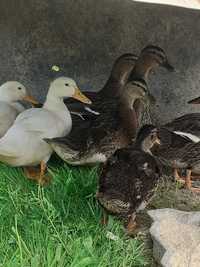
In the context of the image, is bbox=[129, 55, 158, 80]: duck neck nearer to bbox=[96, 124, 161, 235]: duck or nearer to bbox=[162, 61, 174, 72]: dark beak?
bbox=[162, 61, 174, 72]: dark beak

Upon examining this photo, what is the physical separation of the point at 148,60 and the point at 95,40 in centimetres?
71

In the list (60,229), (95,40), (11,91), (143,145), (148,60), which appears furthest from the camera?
(95,40)

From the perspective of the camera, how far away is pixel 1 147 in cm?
435

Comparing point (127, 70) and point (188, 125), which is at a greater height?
point (127, 70)

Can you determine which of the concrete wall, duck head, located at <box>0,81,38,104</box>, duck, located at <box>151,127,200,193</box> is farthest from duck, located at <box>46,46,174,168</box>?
duck head, located at <box>0,81,38,104</box>

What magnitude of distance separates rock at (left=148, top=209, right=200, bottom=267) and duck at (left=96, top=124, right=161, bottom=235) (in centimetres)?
14

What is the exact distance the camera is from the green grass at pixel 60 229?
3467 mm

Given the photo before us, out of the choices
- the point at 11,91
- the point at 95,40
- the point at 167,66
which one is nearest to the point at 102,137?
the point at 11,91

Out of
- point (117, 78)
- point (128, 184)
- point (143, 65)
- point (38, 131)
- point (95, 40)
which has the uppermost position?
point (95, 40)

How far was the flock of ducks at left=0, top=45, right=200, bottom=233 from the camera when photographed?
386 centimetres

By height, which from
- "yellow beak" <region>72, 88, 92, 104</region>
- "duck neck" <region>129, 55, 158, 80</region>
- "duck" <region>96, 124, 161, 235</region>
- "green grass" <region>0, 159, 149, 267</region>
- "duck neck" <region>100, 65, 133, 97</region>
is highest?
"duck neck" <region>129, 55, 158, 80</region>

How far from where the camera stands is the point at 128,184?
12.5ft

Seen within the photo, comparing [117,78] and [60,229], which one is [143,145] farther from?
[117,78]

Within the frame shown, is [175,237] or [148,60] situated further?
[148,60]
